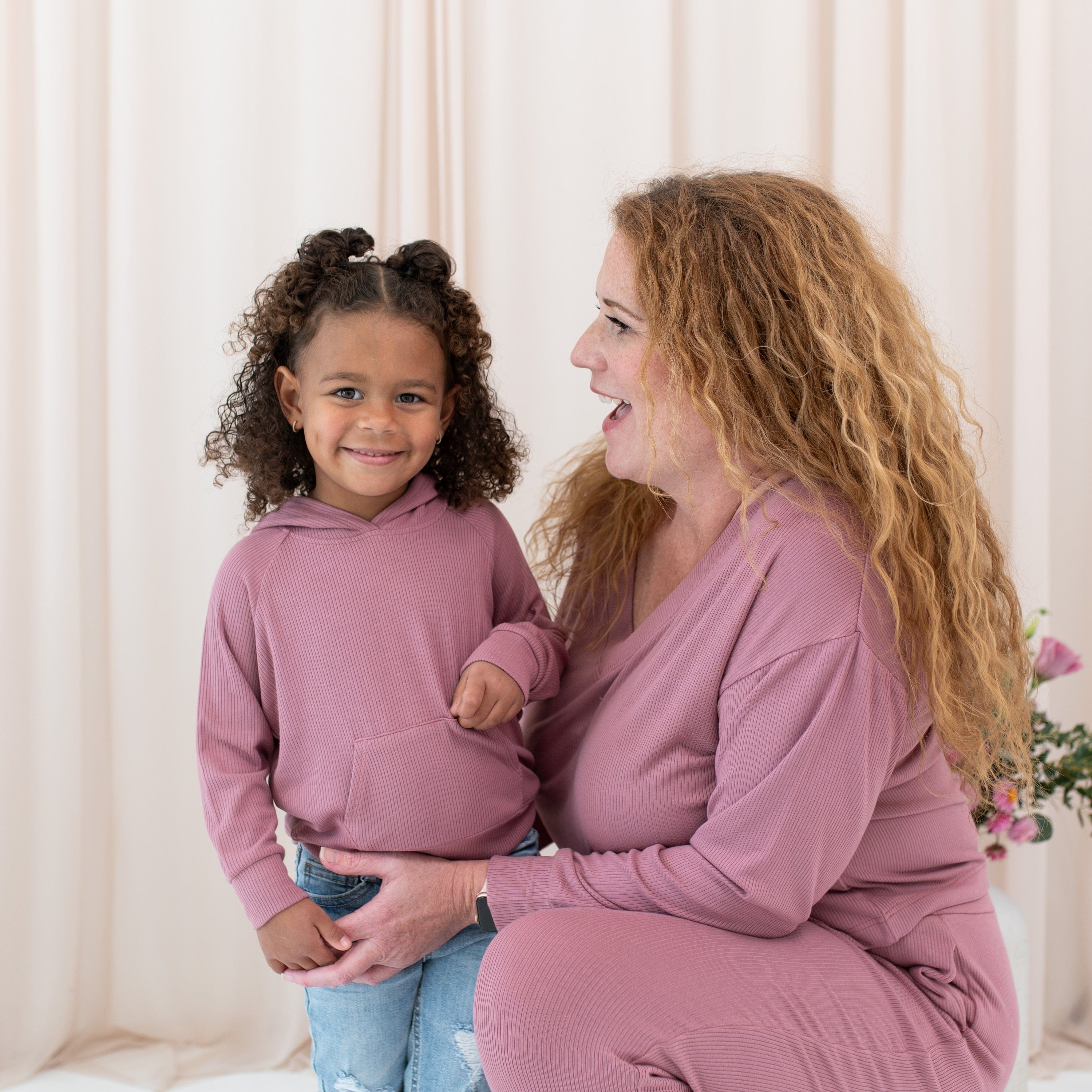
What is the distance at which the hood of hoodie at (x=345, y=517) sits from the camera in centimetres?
139

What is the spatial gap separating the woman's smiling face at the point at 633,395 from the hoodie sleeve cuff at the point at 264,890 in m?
0.63

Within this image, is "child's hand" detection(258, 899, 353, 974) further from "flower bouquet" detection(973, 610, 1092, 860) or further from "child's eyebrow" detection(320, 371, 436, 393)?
"flower bouquet" detection(973, 610, 1092, 860)

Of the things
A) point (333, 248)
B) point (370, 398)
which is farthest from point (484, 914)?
point (333, 248)

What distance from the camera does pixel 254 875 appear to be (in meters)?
1.26

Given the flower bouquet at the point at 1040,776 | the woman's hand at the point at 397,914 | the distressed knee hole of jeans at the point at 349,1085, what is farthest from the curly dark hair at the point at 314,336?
the flower bouquet at the point at 1040,776

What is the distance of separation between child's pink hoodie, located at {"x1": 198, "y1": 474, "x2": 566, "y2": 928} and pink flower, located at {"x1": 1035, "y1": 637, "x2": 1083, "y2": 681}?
0.88m

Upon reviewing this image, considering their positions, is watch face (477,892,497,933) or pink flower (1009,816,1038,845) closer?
watch face (477,892,497,933)

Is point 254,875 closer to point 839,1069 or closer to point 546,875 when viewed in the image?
point 546,875

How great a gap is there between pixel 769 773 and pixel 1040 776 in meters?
0.96

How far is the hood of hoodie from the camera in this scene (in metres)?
1.39

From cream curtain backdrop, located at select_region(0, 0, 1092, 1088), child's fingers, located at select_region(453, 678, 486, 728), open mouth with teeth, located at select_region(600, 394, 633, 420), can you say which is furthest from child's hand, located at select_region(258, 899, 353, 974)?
cream curtain backdrop, located at select_region(0, 0, 1092, 1088)

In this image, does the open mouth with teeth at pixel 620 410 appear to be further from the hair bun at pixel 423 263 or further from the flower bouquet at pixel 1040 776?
the flower bouquet at pixel 1040 776

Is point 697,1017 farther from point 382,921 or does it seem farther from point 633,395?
point 633,395

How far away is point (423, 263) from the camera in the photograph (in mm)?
1426
